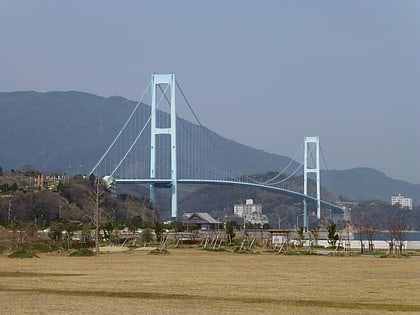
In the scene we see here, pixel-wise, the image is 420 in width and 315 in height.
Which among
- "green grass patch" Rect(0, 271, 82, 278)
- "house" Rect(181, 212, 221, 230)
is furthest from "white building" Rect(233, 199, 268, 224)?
"green grass patch" Rect(0, 271, 82, 278)

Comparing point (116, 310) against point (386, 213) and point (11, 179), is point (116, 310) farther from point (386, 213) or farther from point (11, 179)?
point (386, 213)

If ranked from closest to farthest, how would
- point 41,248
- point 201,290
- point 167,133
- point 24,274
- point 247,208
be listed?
point 201,290
point 24,274
point 41,248
point 167,133
point 247,208

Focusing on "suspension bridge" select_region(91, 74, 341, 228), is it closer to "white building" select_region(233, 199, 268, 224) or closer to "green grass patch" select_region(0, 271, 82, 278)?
"white building" select_region(233, 199, 268, 224)

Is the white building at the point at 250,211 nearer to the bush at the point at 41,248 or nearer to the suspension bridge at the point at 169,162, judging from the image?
the suspension bridge at the point at 169,162

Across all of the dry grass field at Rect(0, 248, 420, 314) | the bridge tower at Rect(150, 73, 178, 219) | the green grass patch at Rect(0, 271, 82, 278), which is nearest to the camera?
the dry grass field at Rect(0, 248, 420, 314)

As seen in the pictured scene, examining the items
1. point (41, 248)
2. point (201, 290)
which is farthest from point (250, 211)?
point (201, 290)

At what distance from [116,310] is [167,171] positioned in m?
84.0

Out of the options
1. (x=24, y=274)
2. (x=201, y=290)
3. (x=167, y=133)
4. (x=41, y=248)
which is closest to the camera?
(x=201, y=290)

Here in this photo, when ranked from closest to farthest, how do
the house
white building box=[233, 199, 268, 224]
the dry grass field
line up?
the dry grass field < the house < white building box=[233, 199, 268, 224]

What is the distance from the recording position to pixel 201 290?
68.0ft

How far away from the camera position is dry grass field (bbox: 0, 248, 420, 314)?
16547mm

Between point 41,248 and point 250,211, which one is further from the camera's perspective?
point 250,211

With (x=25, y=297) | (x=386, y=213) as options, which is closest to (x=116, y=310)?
(x=25, y=297)

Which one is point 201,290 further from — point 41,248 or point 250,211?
point 250,211
